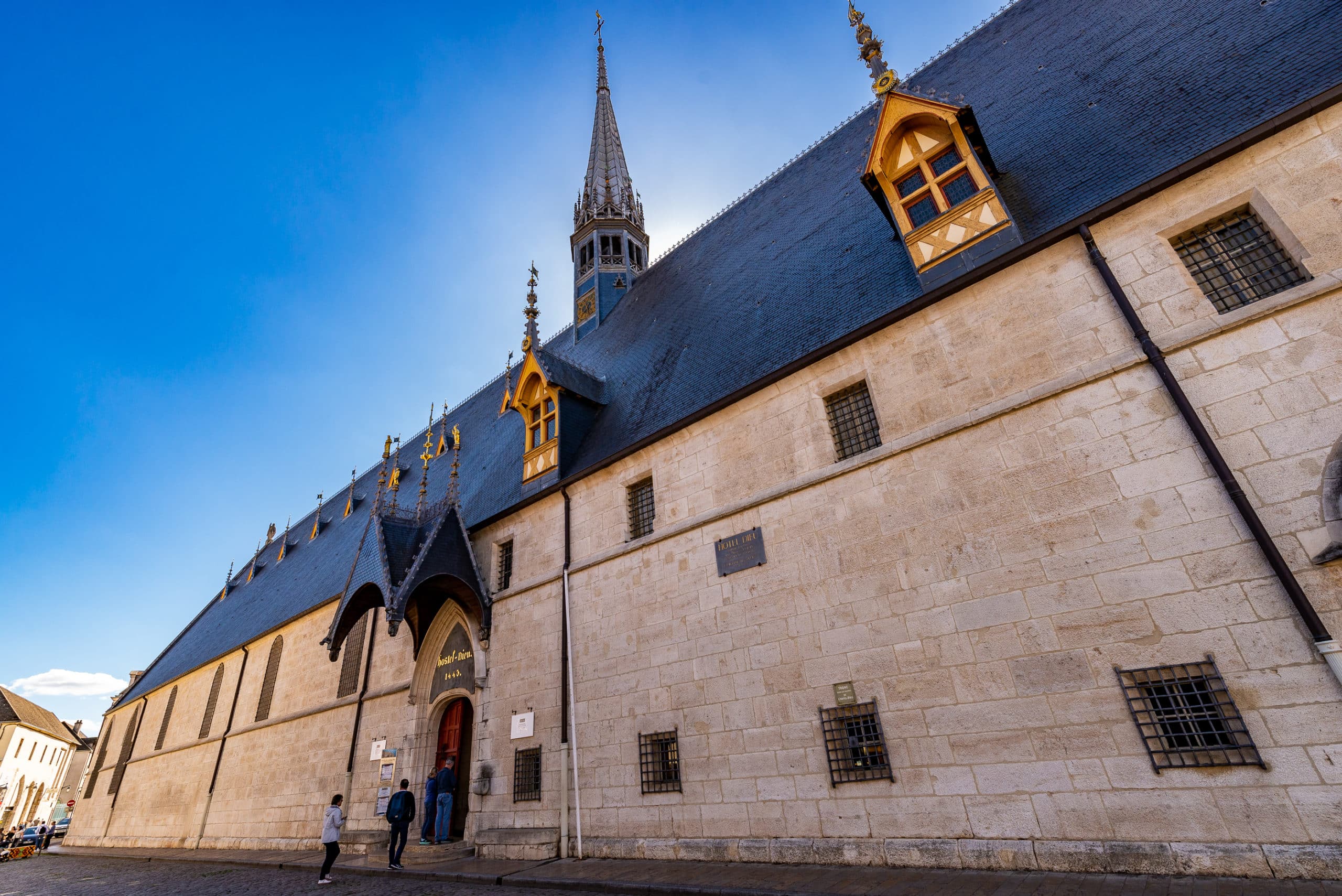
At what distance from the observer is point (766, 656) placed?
830 centimetres

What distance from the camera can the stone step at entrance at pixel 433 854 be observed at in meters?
11.0

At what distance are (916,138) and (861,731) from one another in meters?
8.31

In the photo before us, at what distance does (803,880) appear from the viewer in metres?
6.34

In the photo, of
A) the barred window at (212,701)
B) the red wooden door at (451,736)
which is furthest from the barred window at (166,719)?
the red wooden door at (451,736)

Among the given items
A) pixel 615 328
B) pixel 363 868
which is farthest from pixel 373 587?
pixel 615 328

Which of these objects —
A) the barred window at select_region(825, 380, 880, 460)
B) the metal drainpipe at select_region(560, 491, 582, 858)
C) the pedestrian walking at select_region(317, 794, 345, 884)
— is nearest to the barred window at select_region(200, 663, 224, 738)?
the pedestrian walking at select_region(317, 794, 345, 884)

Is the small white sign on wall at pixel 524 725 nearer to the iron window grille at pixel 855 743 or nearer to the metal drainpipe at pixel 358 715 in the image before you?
the iron window grille at pixel 855 743

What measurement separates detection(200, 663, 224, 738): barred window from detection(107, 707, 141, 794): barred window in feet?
29.6

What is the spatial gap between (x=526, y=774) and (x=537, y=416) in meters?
7.29

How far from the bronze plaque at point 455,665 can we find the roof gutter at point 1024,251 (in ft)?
18.6

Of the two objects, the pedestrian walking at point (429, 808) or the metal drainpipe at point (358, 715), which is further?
the metal drainpipe at point (358, 715)

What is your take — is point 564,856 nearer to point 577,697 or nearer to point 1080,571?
point 577,697

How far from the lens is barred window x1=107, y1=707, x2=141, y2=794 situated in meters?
28.4

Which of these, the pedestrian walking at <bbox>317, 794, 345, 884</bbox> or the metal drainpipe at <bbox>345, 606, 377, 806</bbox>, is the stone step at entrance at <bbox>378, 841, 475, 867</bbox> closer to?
the pedestrian walking at <bbox>317, 794, 345, 884</bbox>
